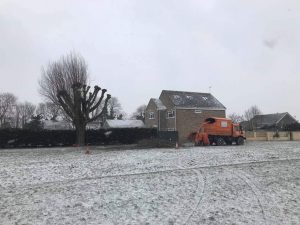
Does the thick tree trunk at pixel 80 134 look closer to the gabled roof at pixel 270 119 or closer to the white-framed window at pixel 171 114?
the white-framed window at pixel 171 114

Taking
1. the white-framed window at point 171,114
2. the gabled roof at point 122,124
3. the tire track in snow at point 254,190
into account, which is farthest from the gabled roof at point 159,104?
the tire track in snow at point 254,190

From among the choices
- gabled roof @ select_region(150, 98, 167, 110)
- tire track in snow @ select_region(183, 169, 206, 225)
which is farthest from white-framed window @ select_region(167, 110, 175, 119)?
tire track in snow @ select_region(183, 169, 206, 225)

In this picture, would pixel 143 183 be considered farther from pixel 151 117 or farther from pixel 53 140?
pixel 151 117

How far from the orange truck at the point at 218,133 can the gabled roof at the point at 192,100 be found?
602 inches

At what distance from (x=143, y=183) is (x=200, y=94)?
43674 millimetres

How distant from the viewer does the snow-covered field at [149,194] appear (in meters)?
8.51

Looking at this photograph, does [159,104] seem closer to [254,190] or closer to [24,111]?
[254,190]

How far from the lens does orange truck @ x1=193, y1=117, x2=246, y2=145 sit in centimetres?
3346

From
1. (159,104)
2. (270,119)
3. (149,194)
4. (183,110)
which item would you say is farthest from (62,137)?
(270,119)

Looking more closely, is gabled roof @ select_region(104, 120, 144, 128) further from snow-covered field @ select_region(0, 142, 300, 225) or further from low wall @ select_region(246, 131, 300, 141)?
snow-covered field @ select_region(0, 142, 300, 225)

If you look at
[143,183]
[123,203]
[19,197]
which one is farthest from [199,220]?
[19,197]

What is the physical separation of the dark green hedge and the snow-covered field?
20.9 meters

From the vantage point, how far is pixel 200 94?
179ft

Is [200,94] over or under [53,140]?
over
